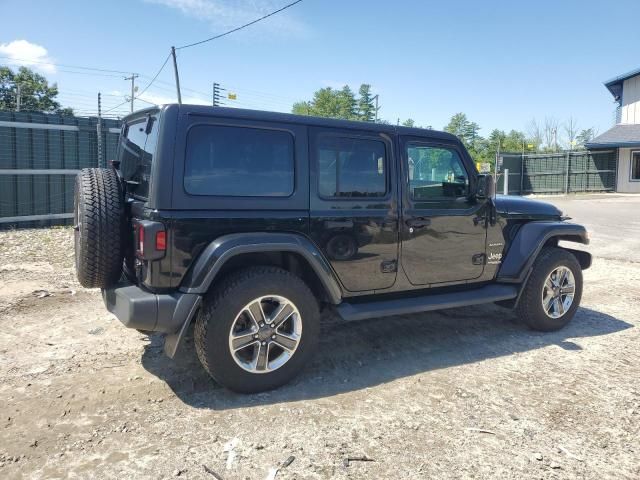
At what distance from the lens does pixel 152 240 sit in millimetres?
3146

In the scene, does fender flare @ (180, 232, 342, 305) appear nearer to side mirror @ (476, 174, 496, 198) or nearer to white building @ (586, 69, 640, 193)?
side mirror @ (476, 174, 496, 198)

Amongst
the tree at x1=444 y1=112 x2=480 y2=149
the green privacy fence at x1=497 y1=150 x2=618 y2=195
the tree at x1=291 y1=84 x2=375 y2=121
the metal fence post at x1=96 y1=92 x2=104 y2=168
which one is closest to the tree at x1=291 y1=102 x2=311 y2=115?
the tree at x1=291 y1=84 x2=375 y2=121

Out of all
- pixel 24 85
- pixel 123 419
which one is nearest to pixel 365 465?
pixel 123 419

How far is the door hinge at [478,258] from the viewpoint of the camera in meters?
4.61

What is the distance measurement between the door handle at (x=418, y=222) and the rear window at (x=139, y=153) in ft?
6.98

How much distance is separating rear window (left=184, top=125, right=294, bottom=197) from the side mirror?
6.22ft

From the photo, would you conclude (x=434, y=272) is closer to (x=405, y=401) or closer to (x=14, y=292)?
(x=405, y=401)

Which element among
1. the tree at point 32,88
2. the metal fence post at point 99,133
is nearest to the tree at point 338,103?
the tree at point 32,88

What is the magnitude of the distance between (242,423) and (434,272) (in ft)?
Result: 7.07

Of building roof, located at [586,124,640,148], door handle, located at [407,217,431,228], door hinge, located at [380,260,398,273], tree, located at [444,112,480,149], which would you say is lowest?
door hinge, located at [380,260,398,273]

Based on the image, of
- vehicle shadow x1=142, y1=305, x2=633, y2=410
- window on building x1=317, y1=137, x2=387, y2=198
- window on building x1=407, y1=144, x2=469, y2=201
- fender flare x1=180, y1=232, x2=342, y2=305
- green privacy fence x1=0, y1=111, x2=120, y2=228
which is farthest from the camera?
green privacy fence x1=0, y1=111, x2=120, y2=228

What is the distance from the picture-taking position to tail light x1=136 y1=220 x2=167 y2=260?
3141mm

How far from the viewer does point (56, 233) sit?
9.45m

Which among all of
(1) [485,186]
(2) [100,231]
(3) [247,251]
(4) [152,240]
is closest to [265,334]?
(3) [247,251]
